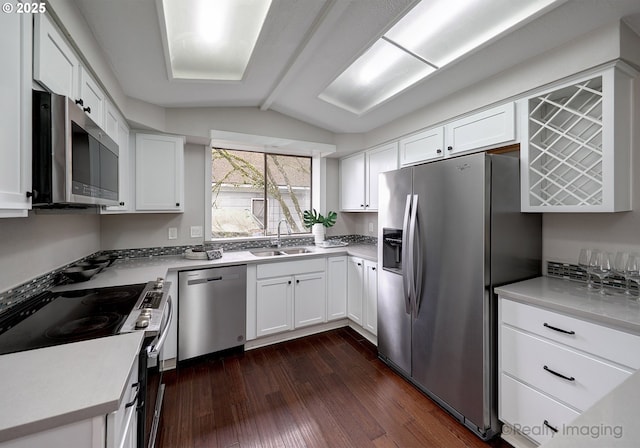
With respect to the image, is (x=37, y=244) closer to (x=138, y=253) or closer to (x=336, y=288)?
(x=138, y=253)

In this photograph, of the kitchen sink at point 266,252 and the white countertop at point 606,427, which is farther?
the kitchen sink at point 266,252

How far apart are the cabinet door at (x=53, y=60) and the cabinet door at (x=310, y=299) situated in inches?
86.9

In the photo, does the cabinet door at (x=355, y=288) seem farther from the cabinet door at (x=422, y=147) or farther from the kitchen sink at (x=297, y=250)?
the cabinet door at (x=422, y=147)

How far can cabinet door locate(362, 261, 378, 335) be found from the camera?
8.68 ft

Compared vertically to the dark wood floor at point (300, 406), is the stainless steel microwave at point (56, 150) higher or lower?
higher

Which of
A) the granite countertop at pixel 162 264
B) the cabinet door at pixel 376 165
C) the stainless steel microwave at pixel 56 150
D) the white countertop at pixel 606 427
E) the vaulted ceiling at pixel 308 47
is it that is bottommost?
the white countertop at pixel 606 427

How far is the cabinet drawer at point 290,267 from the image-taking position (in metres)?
2.67

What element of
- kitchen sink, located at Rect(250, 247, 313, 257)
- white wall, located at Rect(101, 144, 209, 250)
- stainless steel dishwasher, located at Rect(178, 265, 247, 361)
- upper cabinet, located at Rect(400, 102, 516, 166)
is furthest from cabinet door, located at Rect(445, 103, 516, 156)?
white wall, located at Rect(101, 144, 209, 250)

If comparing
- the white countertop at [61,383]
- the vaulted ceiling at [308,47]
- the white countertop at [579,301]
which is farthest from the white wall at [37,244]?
the white countertop at [579,301]

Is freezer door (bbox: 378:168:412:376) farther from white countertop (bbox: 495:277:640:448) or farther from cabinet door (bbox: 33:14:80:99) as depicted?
cabinet door (bbox: 33:14:80:99)

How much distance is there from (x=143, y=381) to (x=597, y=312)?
6.76ft

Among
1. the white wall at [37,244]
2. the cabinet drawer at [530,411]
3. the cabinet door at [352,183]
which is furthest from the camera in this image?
the cabinet door at [352,183]

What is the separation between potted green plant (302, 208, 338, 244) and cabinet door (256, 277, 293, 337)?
0.88 m

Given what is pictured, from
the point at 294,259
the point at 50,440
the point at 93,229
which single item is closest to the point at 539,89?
the point at 294,259
